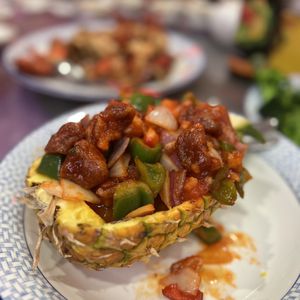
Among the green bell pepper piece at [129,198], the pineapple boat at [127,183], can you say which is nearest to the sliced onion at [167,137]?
the pineapple boat at [127,183]

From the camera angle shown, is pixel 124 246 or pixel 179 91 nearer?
pixel 124 246

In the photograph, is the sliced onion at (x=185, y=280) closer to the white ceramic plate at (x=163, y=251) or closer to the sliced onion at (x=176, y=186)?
the white ceramic plate at (x=163, y=251)

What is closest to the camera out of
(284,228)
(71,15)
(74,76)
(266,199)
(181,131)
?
(181,131)

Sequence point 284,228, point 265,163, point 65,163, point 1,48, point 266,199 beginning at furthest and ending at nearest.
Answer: point 1,48 → point 265,163 → point 266,199 → point 284,228 → point 65,163

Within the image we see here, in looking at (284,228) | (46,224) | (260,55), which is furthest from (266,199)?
(260,55)

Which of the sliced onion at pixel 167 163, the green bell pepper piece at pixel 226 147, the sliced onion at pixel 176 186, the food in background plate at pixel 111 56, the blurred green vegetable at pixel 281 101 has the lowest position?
the blurred green vegetable at pixel 281 101

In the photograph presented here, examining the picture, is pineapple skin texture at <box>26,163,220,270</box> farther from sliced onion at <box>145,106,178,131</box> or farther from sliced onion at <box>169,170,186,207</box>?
sliced onion at <box>145,106,178,131</box>

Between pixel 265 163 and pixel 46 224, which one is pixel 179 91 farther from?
pixel 46 224
